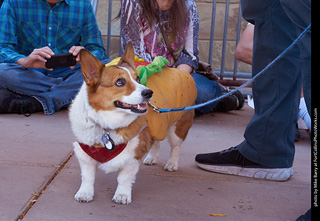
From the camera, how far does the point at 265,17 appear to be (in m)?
2.89

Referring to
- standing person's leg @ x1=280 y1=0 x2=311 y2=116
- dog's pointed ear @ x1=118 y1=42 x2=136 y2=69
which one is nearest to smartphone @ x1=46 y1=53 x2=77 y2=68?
dog's pointed ear @ x1=118 y1=42 x2=136 y2=69

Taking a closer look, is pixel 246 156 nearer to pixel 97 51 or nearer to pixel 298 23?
pixel 298 23

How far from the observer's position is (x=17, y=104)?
4.63 m

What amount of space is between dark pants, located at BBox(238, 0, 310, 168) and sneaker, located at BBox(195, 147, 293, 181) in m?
0.04

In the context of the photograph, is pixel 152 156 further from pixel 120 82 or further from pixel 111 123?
pixel 120 82

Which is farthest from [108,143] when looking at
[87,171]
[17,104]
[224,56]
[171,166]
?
[224,56]

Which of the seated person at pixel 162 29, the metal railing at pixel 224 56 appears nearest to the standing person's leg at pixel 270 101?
the seated person at pixel 162 29

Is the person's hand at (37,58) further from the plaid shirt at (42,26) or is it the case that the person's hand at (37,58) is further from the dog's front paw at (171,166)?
the dog's front paw at (171,166)

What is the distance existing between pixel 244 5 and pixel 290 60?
50 cm

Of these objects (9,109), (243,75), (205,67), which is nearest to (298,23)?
(205,67)

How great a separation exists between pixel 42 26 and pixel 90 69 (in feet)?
8.61

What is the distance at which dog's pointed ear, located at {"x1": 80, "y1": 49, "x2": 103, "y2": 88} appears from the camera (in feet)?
8.05

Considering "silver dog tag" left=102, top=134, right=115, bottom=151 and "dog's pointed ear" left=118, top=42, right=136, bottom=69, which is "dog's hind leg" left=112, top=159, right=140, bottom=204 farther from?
"dog's pointed ear" left=118, top=42, right=136, bottom=69

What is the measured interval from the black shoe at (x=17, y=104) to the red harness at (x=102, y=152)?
2314mm
